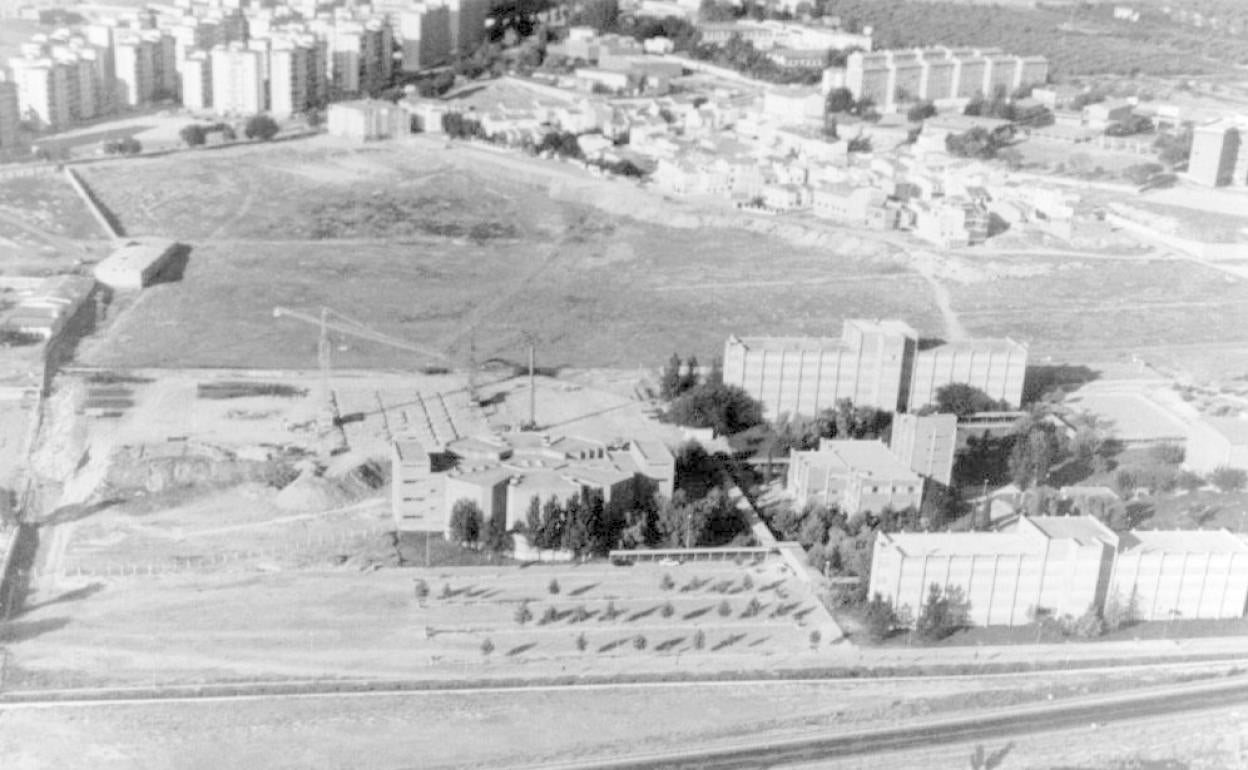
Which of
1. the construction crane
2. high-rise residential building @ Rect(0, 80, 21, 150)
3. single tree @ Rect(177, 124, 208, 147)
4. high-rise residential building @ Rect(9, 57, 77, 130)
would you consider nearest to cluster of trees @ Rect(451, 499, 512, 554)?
the construction crane

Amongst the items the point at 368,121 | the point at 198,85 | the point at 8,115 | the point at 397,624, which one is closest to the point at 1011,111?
the point at 368,121

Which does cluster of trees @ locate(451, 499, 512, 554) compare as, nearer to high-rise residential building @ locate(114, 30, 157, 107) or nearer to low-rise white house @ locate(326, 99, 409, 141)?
low-rise white house @ locate(326, 99, 409, 141)

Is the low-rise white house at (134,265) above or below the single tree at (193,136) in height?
Result: below

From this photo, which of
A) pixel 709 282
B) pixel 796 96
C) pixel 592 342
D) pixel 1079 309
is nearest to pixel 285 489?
pixel 592 342

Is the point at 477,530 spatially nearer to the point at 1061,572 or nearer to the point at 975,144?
the point at 1061,572

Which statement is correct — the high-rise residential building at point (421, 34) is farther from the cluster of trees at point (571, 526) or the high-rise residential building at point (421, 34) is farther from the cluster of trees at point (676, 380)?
the cluster of trees at point (571, 526)

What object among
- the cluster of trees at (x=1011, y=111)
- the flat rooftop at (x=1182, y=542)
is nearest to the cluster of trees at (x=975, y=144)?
the cluster of trees at (x=1011, y=111)

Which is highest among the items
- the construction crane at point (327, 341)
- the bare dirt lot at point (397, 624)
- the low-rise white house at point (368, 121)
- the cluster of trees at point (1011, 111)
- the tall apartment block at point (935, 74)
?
the tall apartment block at point (935, 74)
